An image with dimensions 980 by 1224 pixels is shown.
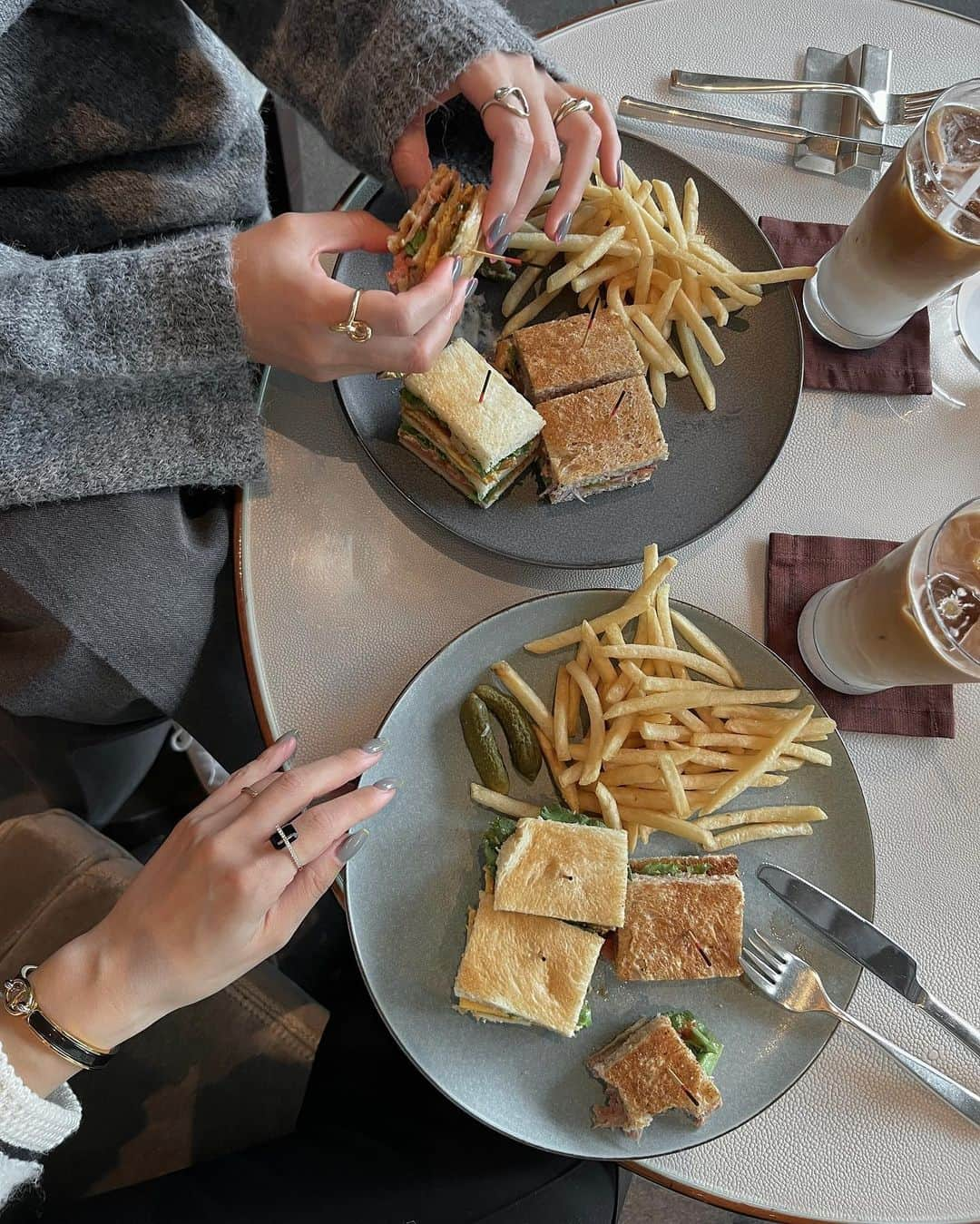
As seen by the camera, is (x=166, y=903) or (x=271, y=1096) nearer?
(x=166, y=903)

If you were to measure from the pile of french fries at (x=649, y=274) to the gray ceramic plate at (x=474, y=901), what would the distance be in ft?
1.60

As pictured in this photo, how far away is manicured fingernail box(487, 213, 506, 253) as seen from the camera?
1.41 metres

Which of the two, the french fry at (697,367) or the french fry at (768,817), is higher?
the french fry at (697,367)

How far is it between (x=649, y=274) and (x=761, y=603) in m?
0.63

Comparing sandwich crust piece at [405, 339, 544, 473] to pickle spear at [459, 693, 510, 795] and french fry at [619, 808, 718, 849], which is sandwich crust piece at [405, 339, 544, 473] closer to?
pickle spear at [459, 693, 510, 795]

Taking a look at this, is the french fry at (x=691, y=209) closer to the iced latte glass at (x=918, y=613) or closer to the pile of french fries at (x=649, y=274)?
the pile of french fries at (x=649, y=274)

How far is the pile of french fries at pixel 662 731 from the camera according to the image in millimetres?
1392

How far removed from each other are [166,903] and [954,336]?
5.80 ft

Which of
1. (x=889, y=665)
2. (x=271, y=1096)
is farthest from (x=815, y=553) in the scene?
(x=271, y=1096)

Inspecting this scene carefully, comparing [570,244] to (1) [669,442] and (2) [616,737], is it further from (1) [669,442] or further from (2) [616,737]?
(2) [616,737]

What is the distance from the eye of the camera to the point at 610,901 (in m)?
1.34

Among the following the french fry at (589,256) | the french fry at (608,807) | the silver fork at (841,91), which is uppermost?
the silver fork at (841,91)

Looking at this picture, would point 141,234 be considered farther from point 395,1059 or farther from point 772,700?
point 395,1059

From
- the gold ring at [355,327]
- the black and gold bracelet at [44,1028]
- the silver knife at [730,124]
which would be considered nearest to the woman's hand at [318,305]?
the gold ring at [355,327]
